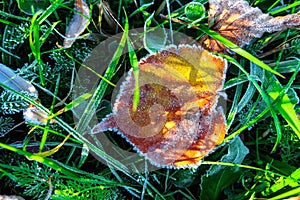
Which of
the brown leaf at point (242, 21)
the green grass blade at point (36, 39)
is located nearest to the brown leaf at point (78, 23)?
the green grass blade at point (36, 39)

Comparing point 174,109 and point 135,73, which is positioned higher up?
point 135,73

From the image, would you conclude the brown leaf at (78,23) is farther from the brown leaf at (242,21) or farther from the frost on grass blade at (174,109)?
the brown leaf at (242,21)

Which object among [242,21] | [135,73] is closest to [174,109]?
[135,73]

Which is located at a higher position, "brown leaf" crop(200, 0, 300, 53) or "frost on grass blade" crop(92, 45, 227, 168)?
"brown leaf" crop(200, 0, 300, 53)

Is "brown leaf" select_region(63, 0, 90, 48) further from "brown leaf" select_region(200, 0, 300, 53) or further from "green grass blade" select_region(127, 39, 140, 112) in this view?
"brown leaf" select_region(200, 0, 300, 53)

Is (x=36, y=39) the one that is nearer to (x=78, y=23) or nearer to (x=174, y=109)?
(x=78, y=23)

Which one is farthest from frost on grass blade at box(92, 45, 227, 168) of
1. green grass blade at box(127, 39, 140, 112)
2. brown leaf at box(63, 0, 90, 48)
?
brown leaf at box(63, 0, 90, 48)
